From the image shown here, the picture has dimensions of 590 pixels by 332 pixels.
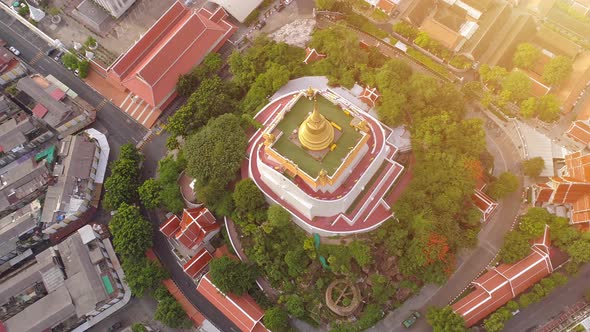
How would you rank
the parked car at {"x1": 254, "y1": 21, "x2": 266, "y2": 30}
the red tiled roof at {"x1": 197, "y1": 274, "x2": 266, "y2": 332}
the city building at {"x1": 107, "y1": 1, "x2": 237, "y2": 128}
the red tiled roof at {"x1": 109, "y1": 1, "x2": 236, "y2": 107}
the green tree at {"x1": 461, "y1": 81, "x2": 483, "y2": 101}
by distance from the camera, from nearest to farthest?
the red tiled roof at {"x1": 197, "y1": 274, "x2": 266, "y2": 332} < the green tree at {"x1": 461, "y1": 81, "x2": 483, "y2": 101} < the red tiled roof at {"x1": 109, "y1": 1, "x2": 236, "y2": 107} < the city building at {"x1": 107, "y1": 1, "x2": 237, "y2": 128} < the parked car at {"x1": 254, "y1": 21, "x2": 266, "y2": 30}

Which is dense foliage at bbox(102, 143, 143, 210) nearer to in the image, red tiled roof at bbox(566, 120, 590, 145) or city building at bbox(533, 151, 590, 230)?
city building at bbox(533, 151, 590, 230)

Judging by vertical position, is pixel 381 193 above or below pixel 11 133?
above

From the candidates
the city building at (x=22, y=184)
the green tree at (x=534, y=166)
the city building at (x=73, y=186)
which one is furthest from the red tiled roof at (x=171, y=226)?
the green tree at (x=534, y=166)

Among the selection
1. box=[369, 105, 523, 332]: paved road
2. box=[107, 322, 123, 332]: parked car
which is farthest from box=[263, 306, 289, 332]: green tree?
box=[107, 322, 123, 332]: parked car

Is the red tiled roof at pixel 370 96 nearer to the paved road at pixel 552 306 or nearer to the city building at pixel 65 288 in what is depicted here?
the paved road at pixel 552 306

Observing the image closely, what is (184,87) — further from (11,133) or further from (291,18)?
(11,133)

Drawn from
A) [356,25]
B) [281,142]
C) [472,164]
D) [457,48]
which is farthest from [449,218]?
[356,25]
